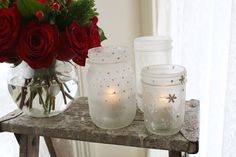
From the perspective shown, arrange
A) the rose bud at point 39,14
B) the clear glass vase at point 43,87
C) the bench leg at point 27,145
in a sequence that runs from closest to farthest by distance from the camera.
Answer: the rose bud at point 39,14 → the clear glass vase at point 43,87 → the bench leg at point 27,145

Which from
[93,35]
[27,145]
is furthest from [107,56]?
[27,145]

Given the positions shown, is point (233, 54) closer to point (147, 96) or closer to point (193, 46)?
point (193, 46)

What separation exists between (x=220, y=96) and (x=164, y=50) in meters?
0.39

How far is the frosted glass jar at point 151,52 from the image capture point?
87 cm

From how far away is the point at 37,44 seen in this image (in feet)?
2.39

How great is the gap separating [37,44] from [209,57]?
692mm

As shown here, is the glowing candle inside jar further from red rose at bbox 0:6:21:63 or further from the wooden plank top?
red rose at bbox 0:6:21:63

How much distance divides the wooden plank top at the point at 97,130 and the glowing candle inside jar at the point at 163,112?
34mm

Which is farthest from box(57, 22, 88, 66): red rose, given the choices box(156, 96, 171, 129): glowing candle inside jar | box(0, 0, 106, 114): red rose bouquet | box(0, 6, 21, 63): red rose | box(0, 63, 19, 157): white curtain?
box(0, 63, 19, 157): white curtain

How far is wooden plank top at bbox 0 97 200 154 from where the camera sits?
28.9 inches

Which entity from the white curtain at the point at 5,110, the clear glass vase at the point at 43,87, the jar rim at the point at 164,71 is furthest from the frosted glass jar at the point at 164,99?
the white curtain at the point at 5,110

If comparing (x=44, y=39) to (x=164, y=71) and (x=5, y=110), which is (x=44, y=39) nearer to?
(x=164, y=71)

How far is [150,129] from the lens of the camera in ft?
2.53

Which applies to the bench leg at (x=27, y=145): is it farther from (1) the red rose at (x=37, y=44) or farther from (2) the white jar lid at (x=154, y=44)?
(2) the white jar lid at (x=154, y=44)
